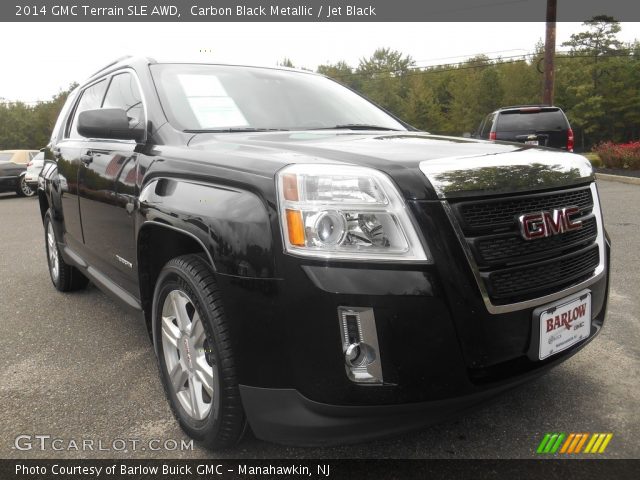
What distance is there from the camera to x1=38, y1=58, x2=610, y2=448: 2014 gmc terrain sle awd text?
66.1 inches

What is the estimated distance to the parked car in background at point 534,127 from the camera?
370 inches

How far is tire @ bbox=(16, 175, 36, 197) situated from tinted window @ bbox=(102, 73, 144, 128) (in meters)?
14.9

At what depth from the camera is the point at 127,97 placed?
3100mm

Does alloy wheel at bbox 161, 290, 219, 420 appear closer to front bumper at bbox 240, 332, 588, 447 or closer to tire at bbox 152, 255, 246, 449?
tire at bbox 152, 255, 246, 449

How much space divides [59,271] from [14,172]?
14.2 m

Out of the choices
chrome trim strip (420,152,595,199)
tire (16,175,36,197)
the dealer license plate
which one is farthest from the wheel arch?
tire (16,175,36,197)

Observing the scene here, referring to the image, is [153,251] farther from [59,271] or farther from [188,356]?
[59,271]

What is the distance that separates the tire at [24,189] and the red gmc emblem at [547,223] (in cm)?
1732

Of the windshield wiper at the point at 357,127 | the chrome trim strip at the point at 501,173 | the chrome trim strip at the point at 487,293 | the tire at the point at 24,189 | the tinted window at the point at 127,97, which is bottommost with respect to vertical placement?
the tire at the point at 24,189

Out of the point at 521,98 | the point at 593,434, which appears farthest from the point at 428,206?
the point at 521,98

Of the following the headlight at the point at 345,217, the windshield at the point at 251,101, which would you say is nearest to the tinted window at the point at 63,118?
the windshield at the point at 251,101

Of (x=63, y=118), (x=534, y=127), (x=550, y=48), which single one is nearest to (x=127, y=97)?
(x=63, y=118)

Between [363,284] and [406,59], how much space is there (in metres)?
68.8

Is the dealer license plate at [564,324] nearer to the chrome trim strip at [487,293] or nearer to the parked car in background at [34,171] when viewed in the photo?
the chrome trim strip at [487,293]
